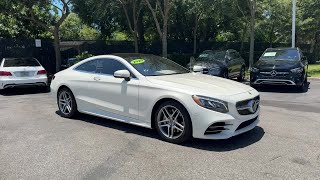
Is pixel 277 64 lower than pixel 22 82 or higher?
higher

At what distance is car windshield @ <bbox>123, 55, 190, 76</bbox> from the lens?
22.4 ft

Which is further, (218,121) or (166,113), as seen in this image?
(166,113)

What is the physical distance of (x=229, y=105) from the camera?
5676mm

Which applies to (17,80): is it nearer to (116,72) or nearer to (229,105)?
(116,72)

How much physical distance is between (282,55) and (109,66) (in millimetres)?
8742

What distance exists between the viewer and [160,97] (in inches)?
239

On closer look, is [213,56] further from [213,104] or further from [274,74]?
[213,104]

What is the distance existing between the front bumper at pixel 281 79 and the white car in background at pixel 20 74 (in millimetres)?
7630

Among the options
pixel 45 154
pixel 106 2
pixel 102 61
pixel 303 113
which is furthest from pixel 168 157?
pixel 106 2

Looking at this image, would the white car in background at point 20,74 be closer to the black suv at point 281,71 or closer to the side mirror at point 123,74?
the side mirror at point 123,74

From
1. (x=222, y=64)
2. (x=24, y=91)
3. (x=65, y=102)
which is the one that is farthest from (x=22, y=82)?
(x=222, y=64)

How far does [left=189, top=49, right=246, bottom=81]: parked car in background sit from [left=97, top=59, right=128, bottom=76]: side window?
740cm

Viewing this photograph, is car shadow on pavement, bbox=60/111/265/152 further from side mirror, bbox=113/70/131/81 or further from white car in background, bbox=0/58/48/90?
white car in background, bbox=0/58/48/90

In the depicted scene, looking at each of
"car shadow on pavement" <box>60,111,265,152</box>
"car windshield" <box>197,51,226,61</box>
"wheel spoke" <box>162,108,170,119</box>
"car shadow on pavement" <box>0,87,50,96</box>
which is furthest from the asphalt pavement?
"car windshield" <box>197,51,226,61</box>
